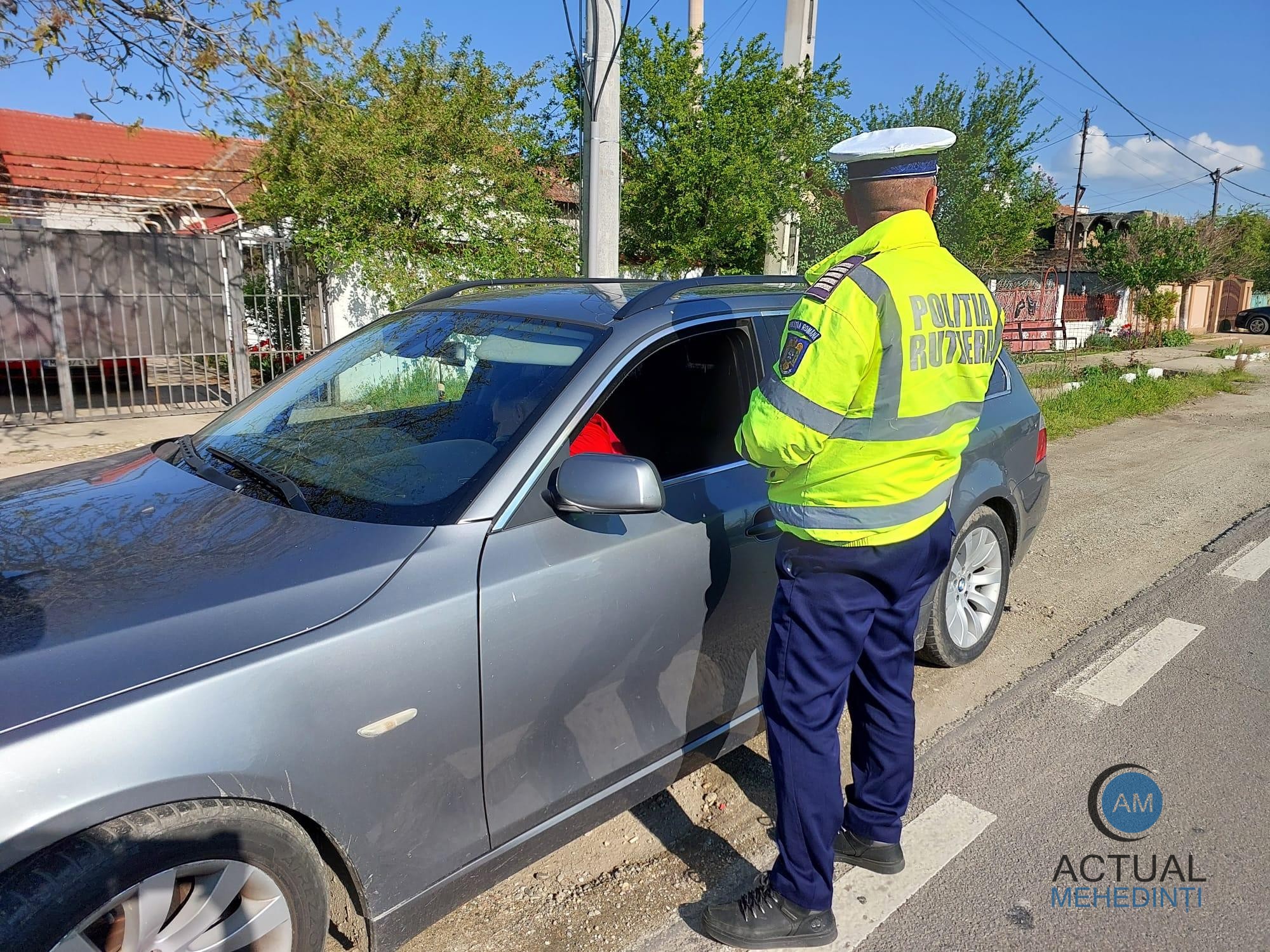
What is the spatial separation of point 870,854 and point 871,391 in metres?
1.46

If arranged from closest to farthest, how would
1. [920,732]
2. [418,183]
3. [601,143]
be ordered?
[920,732] → [601,143] → [418,183]

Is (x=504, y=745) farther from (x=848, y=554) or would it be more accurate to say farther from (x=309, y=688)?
(x=848, y=554)

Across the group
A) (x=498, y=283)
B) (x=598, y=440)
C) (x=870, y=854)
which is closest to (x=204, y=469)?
(x=598, y=440)

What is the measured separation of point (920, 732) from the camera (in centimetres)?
338

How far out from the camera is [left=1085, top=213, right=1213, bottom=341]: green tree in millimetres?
24562

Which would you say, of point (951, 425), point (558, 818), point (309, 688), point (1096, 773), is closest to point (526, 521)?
point (309, 688)

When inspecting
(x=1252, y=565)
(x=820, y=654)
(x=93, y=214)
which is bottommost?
(x=1252, y=565)

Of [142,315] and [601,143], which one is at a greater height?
[601,143]

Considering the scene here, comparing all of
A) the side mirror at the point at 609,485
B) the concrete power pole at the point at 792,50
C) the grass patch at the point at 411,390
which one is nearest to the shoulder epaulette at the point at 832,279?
the side mirror at the point at 609,485

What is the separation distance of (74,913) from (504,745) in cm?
87

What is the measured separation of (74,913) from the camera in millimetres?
1457

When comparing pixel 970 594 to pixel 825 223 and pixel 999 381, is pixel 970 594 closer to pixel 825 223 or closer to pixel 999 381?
pixel 999 381

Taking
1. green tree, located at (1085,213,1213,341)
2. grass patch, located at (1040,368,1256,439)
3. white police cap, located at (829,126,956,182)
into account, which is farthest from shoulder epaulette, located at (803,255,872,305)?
green tree, located at (1085,213,1213,341)

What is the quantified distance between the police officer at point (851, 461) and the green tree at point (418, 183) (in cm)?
815
